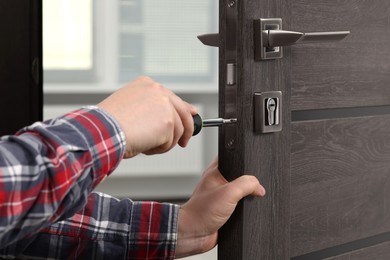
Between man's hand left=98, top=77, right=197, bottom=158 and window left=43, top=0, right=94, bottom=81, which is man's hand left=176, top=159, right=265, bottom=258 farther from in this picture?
window left=43, top=0, right=94, bottom=81

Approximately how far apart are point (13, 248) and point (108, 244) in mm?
144

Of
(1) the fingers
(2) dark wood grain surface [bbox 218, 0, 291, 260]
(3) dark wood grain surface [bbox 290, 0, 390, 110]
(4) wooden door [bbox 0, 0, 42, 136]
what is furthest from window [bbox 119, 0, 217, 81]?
(1) the fingers

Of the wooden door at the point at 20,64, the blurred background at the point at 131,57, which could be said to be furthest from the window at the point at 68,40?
the wooden door at the point at 20,64

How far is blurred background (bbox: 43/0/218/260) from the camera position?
404cm

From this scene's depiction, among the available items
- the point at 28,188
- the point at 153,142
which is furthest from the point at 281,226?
the point at 28,188

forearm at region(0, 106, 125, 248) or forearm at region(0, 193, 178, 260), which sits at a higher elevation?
forearm at region(0, 106, 125, 248)

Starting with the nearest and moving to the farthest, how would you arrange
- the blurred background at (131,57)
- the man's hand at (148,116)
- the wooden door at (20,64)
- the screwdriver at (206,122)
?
the man's hand at (148,116) → the screwdriver at (206,122) → the wooden door at (20,64) → the blurred background at (131,57)

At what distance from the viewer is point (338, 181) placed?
119 cm

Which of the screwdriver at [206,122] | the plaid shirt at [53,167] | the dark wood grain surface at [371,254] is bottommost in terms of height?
the dark wood grain surface at [371,254]

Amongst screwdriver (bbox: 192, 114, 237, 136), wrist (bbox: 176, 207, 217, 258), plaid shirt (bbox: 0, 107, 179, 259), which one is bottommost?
wrist (bbox: 176, 207, 217, 258)

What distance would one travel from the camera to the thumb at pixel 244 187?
98 cm

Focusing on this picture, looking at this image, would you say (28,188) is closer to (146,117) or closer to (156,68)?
(146,117)

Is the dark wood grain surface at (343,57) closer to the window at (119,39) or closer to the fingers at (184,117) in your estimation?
the fingers at (184,117)

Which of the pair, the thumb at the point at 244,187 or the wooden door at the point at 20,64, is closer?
the thumb at the point at 244,187
